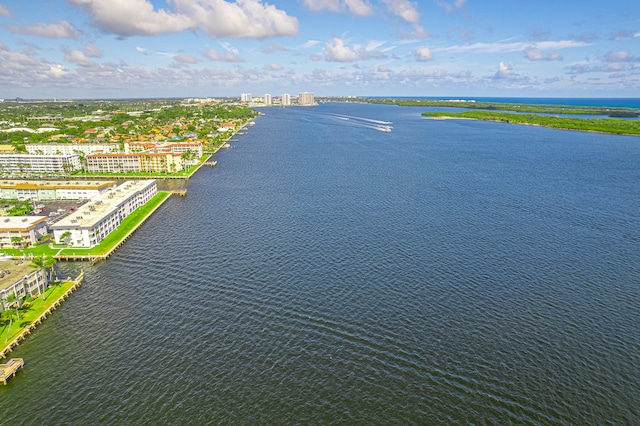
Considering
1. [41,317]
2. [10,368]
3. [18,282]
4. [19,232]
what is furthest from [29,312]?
[19,232]

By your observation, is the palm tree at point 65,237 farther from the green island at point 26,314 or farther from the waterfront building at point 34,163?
the waterfront building at point 34,163

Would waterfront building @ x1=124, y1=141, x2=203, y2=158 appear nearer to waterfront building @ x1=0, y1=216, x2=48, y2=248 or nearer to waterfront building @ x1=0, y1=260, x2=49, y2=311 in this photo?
waterfront building @ x1=0, y1=216, x2=48, y2=248

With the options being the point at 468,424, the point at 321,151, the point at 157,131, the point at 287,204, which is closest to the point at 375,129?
the point at 321,151

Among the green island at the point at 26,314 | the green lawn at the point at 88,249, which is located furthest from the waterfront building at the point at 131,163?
the green island at the point at 26,314

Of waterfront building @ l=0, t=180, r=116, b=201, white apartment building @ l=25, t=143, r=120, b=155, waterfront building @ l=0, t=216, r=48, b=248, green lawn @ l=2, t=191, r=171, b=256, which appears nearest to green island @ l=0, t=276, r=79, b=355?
green lawn @ l=2, t=191, r=171, b=256

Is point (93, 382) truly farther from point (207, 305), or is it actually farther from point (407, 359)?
point (407, 359)

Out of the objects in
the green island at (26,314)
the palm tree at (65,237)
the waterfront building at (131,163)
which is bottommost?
the green island at (26,314)
